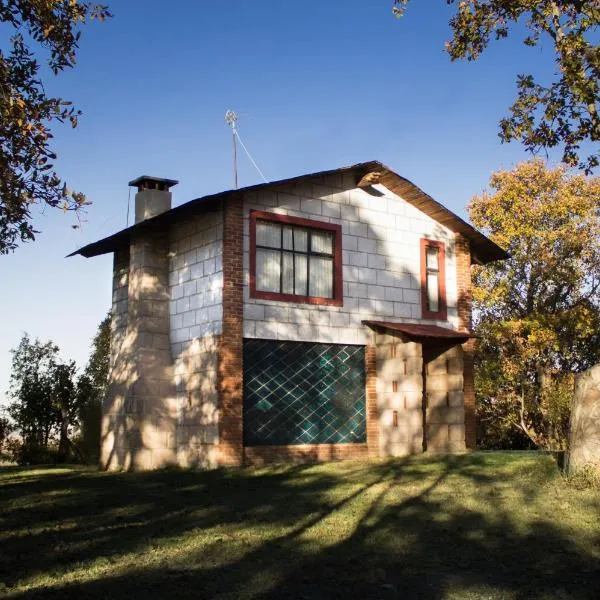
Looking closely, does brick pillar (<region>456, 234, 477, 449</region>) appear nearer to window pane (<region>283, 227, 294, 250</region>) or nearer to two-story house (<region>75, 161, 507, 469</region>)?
two-story house (<region>75, 161, 507, 469</region>)

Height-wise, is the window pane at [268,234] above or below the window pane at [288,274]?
above

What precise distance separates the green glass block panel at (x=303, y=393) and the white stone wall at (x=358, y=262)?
360 mm

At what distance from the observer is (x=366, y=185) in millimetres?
21422

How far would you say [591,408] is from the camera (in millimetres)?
12117

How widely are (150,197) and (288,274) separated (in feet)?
16.7

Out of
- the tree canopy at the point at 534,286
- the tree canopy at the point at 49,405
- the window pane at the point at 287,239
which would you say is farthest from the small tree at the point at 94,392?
the tree canopy at the point at 534,286

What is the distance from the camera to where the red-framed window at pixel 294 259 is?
63.2ft

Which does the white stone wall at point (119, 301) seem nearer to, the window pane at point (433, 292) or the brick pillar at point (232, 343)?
the brick pillar at point (232, 343)

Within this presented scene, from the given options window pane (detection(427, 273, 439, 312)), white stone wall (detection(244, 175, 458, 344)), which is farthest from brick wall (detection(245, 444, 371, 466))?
window pane (detection(427, 273, 439, 312))

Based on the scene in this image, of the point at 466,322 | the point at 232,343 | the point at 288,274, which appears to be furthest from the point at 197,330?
the point at 466,322

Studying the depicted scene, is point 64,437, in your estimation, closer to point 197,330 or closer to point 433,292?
point 197,330

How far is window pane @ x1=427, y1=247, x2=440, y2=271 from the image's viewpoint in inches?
899

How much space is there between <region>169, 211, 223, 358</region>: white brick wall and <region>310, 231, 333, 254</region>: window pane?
103 inches

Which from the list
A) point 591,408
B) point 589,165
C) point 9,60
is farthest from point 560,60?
point 9,60
